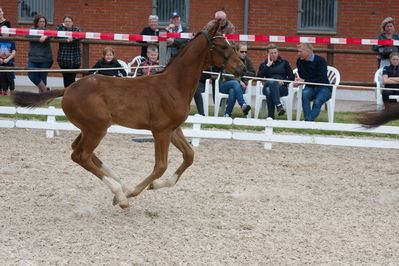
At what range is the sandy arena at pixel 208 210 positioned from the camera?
541cm

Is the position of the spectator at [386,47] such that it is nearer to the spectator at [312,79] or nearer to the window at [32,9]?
the spectator at [312,79]

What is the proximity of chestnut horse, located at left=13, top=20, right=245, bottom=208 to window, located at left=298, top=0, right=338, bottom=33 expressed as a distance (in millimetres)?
12904

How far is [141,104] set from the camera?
669 centimetres

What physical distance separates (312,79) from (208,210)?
591 cm

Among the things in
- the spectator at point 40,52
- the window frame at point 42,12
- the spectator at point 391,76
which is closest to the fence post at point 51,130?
the spectator at point 40,52

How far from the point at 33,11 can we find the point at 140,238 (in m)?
15.4

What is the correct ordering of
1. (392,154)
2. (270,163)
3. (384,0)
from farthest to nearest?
(384,0) → (392,154) → (270,163)

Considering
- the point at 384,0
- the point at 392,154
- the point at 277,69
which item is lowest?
the point at 392,154

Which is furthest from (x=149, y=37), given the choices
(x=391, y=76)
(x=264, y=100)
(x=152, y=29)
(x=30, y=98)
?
(x=30, y=98)

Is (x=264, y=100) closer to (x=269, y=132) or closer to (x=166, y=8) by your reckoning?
(x=269, y=132)

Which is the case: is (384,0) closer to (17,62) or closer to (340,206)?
(17,62)

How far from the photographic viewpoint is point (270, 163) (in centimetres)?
952

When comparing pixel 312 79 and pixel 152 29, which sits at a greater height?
pixel 152 29

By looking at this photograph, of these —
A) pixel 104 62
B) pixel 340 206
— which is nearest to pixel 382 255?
pixel 340 206
